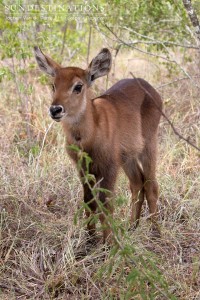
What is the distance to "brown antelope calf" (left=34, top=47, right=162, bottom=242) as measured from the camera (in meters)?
4.83

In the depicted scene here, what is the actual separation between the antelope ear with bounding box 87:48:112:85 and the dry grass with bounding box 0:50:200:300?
3.45 feet

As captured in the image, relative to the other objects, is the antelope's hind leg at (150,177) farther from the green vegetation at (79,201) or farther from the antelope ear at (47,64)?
the antelope ear at (47,64)

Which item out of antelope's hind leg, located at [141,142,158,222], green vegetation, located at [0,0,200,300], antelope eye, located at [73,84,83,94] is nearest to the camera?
green vegetation, located at [0,0,200,300]

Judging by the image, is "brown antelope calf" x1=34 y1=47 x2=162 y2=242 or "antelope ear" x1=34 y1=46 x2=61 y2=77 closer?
"brown antelope calf" x1=34 y1=47 x2=162 y2=242

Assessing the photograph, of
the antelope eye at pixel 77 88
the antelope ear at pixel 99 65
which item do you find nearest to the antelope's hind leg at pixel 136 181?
the antelope ear at pixel 99 65

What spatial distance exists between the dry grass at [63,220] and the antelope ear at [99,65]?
1.05 metres

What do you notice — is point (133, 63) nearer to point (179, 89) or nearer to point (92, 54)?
point (92, 54)

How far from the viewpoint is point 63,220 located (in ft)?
17.6

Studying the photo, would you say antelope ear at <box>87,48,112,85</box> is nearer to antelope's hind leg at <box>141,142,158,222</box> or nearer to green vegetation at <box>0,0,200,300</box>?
antelope's hind leg at <box>141,142,158,222</box>

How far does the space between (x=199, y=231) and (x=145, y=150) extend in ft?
2.91

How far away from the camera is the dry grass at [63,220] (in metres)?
4.55

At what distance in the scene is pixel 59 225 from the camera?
5242 millimetres

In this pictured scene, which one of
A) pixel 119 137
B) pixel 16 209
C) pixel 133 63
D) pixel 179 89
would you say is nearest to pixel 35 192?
pixel 16 209

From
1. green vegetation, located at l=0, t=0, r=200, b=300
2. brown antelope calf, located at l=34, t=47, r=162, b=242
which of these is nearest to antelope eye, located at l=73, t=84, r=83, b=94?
brown antelope calf, located at l=34, t=47, r=162, b=242
